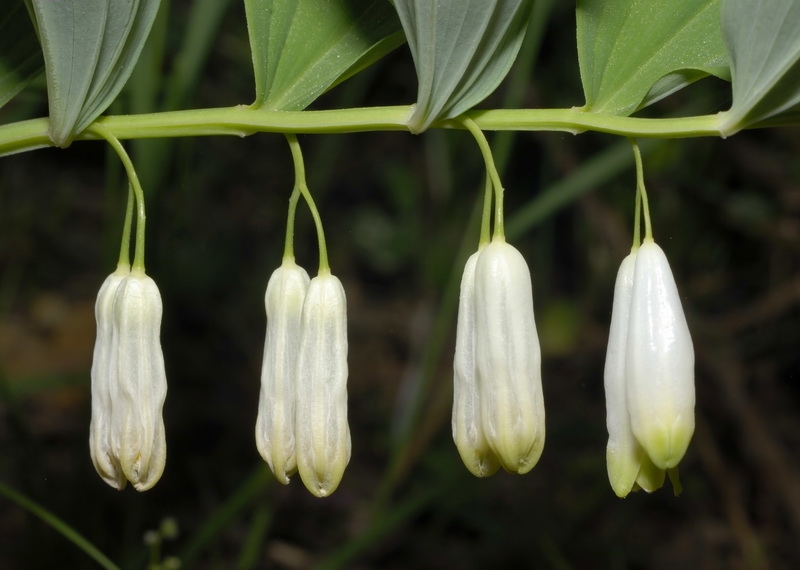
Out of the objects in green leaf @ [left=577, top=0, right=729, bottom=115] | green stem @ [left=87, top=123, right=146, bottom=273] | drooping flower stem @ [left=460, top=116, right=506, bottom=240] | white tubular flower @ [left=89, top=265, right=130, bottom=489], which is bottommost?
white tubular flower @ [left=89, top=265, right=130, bottom=489]

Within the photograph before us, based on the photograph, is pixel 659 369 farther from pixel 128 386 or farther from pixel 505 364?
pixel 128 386

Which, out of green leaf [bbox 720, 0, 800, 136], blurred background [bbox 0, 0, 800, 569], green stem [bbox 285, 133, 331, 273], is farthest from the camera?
blurred background [bbox 0, 0, 800, 569]

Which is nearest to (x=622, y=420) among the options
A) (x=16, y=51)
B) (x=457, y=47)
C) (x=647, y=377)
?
(x=647, y=377)

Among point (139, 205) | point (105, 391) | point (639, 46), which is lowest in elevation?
point (105, 391)

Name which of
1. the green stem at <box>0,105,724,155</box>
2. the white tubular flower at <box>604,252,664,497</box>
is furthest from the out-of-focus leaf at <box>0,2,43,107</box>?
the white tubular flower at <box>604,252,664,497</box>

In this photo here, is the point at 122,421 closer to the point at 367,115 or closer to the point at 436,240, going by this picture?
the point at 367,115

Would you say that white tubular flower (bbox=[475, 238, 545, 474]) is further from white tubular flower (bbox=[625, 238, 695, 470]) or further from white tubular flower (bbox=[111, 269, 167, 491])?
white tubular flower (bbox=[111, 269, 167, 491])
